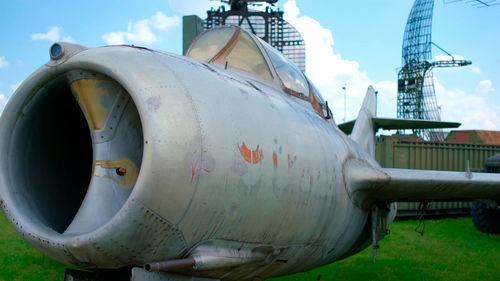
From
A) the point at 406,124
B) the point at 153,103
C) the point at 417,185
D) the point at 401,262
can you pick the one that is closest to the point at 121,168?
the point at 153,103

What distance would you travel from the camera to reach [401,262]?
9.52 m

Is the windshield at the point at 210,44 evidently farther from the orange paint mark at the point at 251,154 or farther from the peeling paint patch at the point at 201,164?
the peeling paint patch at the point at 201,164

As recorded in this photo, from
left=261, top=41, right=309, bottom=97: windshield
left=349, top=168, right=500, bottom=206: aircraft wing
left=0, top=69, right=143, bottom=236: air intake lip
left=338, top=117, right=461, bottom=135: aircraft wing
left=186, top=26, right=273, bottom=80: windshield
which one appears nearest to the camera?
left=0, top=69, right=143, bottom=236: air intake lip

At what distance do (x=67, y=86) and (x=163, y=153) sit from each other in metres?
1.20

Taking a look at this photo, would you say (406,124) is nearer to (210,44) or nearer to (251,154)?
(210,44)

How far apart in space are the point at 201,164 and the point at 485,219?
1268 cm

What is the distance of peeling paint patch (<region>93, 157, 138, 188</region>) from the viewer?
2.80 metres

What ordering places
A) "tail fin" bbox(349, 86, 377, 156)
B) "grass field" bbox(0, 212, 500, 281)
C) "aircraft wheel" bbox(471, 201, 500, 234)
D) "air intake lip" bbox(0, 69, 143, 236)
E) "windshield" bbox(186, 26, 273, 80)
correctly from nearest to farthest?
"air intake lip" bbox(0, 69, 143, 236), "windshield" bbox(186, 26, 273, 80), "tail fin" bbox(349, 86, 377, 156), "grass field" bbox(0, 212, 500, 281), "aircraft wheel" bbox(471, 201, 500, 234)

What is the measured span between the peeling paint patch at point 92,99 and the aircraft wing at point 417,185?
8.55ft

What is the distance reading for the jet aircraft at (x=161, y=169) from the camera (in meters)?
2.41

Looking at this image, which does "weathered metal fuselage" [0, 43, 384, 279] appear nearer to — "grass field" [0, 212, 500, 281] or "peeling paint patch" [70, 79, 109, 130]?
"peeling paint patch" [70, 79, 109, 130]

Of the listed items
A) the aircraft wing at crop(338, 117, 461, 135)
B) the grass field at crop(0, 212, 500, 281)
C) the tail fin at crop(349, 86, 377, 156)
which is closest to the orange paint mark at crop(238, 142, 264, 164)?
the grass field at crop(0, 212, 500, 281)

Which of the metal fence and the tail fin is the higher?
the tail fin

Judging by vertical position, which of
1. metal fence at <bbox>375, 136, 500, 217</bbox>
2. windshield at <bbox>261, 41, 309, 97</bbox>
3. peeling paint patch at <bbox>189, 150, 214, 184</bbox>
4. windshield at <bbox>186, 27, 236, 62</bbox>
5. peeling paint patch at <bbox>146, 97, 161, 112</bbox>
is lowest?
metal fence at <bbox>375, 136, 500, 217</bbox>
